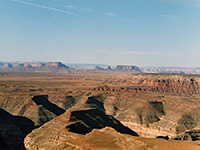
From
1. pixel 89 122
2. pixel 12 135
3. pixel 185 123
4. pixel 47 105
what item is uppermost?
pixel 89 122

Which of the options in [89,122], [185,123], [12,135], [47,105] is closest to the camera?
[12,135]

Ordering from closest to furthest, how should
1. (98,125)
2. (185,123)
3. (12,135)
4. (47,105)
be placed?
(12,135) < (98,125) < (185,123) < (47,105)

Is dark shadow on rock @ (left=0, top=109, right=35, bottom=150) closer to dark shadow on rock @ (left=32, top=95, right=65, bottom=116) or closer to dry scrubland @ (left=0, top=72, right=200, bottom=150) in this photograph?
dry scrubland @ (left=0, top=72, right=200, bottom=150)

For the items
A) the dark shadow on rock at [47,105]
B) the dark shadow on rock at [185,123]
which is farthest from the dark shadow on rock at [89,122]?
the dark shadow on rock at [47,105]

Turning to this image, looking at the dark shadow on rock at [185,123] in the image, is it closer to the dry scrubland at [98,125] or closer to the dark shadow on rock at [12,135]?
the dry scrubland at [98,125]

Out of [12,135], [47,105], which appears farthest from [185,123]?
[12,135]

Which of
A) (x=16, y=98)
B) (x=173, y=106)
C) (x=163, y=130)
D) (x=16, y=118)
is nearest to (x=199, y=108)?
(x=173, y=106)

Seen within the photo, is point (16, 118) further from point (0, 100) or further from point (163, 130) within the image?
point (163, 130)

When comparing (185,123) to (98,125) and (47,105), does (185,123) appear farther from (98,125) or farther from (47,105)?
(47,105)
